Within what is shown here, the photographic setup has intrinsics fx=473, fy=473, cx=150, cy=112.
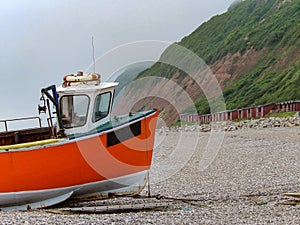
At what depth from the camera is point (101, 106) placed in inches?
508

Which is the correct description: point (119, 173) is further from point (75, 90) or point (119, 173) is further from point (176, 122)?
point (176, 122)

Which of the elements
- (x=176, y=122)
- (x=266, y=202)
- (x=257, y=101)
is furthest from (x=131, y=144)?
(x=176, y=122)

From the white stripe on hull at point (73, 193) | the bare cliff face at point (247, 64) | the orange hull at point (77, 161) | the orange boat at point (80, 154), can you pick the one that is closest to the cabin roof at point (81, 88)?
the orange boat at point (80, 154)

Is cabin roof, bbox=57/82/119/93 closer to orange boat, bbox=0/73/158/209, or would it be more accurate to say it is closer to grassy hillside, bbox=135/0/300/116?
orange boat, bbox=0/73/158/209

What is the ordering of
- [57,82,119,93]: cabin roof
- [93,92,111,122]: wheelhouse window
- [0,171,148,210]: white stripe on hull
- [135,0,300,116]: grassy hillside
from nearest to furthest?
[0,171,148,210]: white stripe on hull, [57,82,119,93]: cabin roof, [93,92,111,122]: wheelhouse window, [135,0,300,116]: grassy hillside

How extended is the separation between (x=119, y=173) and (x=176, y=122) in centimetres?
7082

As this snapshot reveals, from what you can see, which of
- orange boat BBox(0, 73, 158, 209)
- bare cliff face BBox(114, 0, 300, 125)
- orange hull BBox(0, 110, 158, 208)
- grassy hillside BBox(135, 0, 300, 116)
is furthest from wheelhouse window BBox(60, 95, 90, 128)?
grassy hillside BBox(135, 0, 300, 116)

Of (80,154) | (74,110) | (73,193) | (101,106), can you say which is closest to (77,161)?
(80,154)

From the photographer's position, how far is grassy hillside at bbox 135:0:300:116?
7494 centimetres

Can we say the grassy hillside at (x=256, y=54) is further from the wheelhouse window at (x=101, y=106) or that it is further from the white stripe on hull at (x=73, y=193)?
the wheelhouse window at (x=101, y=106)

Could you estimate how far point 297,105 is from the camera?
55.2 meters

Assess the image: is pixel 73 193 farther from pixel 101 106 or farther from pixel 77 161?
pixel 101 106

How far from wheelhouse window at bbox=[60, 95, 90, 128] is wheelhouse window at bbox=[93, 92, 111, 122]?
0.26 meters

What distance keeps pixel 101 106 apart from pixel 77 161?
1.78 meters
